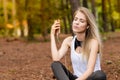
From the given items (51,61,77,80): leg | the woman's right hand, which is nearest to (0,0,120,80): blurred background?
the woman's right hand

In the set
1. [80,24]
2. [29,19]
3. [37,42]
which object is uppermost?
[80,24]

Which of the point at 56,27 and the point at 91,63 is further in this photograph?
the point at 56,27

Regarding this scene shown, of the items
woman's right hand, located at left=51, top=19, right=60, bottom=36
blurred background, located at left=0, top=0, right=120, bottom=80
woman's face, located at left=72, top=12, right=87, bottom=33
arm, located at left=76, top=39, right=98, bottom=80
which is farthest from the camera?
blurred background, located at left=0, top=0, right=120, bottom=80

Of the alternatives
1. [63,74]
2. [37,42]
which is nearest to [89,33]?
[63,74]

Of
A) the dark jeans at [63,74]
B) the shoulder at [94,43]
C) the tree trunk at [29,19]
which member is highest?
the shoulder at [94,43]

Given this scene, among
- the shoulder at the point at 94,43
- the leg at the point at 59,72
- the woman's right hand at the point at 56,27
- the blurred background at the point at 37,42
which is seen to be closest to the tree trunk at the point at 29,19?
the blurred background at the point at 37,42

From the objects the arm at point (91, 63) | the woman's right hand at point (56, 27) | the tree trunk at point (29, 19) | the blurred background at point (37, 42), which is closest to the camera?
the arm at point (91, 63)

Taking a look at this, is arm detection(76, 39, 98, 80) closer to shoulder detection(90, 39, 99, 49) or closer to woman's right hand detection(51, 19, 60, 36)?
shoulder detection(90, 39, 99, 49)

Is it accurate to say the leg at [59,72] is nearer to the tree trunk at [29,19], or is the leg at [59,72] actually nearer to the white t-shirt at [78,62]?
the white t-shirt at [78,62]

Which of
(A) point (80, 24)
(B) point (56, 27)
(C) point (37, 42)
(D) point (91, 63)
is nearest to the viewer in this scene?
(D) point (91, 63)

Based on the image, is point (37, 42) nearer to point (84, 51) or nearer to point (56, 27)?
point (56, 27)

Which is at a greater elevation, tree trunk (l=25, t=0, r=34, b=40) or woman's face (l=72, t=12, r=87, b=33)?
woman's face (l=72, t=12, r=87, b=33)

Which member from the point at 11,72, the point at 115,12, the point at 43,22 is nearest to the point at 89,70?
the point at 11,72

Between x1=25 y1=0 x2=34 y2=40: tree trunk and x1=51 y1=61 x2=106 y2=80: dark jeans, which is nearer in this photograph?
x1=51 y1=61 x2=106 y2=80: dark jeans
